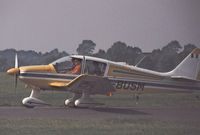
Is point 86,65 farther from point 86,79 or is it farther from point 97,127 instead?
point 97,127

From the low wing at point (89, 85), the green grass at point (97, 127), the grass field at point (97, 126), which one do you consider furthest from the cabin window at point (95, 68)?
the green grass at point (97, 127)

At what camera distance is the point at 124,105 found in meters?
14.7

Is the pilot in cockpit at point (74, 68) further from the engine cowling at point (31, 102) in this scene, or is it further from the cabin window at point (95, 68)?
the engine cowling at point (31, 102)

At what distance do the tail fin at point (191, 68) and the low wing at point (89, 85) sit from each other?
11.8 feet

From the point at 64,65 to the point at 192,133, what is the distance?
6.10m

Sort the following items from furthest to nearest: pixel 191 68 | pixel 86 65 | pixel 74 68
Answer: pixel 191 68
pixel 74 68
pixel 86 65

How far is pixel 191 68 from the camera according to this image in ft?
48.8

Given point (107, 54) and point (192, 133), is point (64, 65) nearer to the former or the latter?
point (192, 133)

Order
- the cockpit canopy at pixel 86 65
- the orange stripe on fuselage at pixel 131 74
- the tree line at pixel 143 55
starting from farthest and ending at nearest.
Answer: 1. the tree line at pixel 143 55
2. the orange stripe on fuselage at pixel 131 74
3. the cockpit canopy at pixel 86 65

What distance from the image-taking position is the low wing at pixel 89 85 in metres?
12.0

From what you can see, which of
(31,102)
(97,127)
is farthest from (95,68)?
(97,127)

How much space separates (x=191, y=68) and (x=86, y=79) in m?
5.15

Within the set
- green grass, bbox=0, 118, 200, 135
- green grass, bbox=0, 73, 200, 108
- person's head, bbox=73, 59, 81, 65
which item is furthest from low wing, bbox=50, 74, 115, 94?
green grass, bbox=0, 118, 200, 135

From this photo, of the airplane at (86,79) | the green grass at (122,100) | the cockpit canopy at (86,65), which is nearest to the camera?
the airplane at (86,79)
